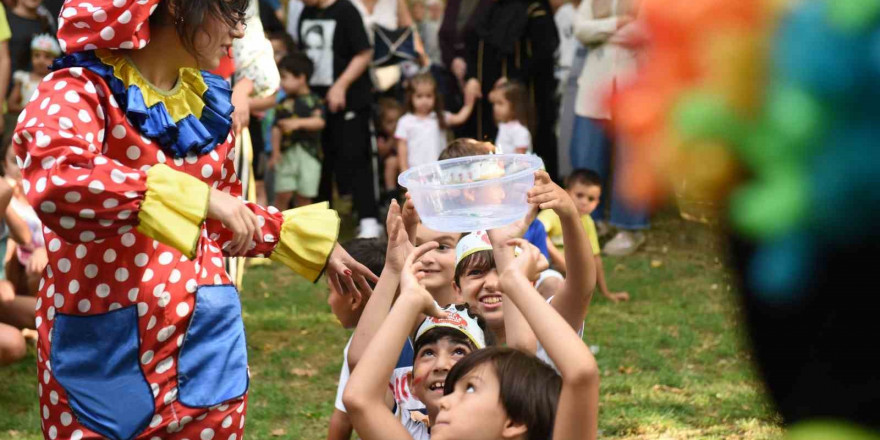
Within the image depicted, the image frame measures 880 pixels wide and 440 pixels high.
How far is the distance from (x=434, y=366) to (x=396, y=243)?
408 millimetres

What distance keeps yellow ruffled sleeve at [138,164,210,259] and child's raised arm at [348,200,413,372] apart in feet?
2.66

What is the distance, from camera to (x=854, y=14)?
1.82ft

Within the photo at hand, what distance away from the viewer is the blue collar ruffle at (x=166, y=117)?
230cm

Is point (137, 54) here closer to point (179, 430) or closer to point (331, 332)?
point (179, 430)

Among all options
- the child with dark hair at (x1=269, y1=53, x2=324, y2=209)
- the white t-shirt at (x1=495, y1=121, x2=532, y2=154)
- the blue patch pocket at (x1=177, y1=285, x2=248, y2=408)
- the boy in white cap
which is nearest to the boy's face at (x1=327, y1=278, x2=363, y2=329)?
the boy in white cap

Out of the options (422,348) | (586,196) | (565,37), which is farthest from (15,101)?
(422,348)

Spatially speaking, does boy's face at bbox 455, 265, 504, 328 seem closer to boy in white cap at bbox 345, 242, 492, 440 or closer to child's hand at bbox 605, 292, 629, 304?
boy in white cap at bbox 345, 242, 492, 440

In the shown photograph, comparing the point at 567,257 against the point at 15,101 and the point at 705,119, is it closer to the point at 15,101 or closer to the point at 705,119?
the point at 705,119

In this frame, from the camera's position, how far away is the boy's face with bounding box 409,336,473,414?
294cm

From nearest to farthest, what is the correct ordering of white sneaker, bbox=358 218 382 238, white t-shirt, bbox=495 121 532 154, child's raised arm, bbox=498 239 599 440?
1. child's raised arm, bbox=498 239 599 440
2. white t-shirt, bbox=495 121 532 154
3. white sneaker, bbox=358 218 382 238

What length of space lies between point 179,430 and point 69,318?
344 millimetres

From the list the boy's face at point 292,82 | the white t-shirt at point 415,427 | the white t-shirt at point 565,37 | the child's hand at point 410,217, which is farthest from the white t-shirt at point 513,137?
the child's hand at point 410,217

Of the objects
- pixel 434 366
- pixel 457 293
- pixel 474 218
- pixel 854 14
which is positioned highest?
pixel 854 14

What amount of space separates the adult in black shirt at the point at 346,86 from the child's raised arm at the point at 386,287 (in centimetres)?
638
